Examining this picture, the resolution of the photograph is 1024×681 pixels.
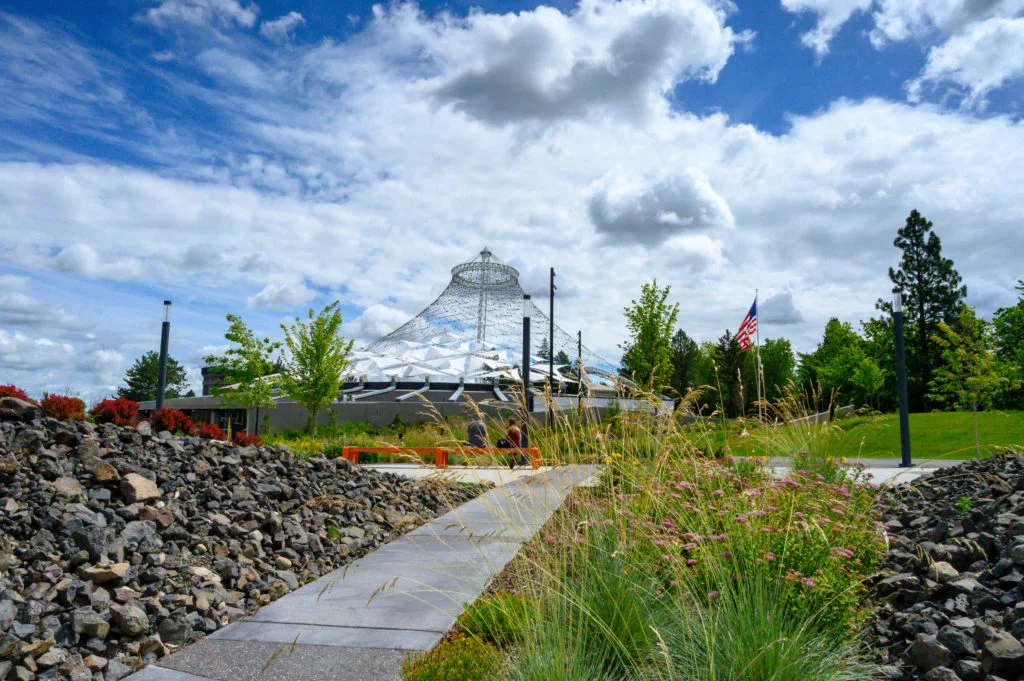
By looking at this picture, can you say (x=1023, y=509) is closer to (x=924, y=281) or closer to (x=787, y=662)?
(x=787, y=662)

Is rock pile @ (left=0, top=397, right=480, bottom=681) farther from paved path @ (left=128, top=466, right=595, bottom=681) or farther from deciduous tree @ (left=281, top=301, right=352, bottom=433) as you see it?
deciduous tree @ (left=281, top=301, right=352, bottom=433)

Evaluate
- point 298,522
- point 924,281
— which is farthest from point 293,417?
point 924,281

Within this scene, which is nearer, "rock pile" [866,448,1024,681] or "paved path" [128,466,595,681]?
"rock pile" [866,448,1024,681]

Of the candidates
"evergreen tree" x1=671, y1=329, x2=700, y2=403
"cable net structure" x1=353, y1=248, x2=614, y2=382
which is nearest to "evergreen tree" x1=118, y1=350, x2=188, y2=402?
"cable net structure" x1=353, y1=248, x2=614, y2=382

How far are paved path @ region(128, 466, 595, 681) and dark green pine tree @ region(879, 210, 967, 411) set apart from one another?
43.7 meters

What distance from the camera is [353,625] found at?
388 centimetres

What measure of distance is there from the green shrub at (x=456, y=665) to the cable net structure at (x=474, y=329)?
38855 mm

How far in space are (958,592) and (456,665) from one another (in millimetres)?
2769

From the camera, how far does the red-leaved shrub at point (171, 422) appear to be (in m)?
7.62

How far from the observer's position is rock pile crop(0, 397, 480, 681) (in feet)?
12.1

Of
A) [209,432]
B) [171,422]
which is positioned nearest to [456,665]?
[171,422]

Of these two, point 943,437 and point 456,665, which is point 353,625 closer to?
point 456,665

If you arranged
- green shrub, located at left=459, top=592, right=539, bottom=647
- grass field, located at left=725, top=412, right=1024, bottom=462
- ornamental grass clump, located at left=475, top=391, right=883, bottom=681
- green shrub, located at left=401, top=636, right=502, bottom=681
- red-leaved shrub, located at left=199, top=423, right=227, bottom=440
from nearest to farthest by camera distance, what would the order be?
ornamental grass clump, located at left=475, top=391, right=883, bottom=681 < green shrub, located at left=401, top=636, right=502, bottom=681 < green shrub, located at left=459, top=592, right=539, bottom=647 < red-leaved shrub, located at left=199, top=423, right=227, bottom=440 < grass field, located at left=725, top=412, right=1024, bottom=462

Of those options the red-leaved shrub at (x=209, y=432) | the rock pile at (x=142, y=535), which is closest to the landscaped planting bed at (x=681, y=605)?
the rock pile at (x=142, y=535)
